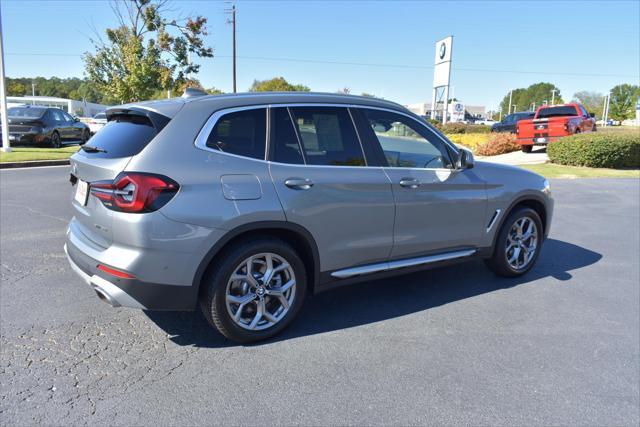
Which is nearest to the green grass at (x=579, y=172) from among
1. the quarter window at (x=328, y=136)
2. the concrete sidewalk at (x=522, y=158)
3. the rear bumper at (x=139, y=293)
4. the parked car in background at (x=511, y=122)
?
the concrete sidewalk at (x=522, y=158)

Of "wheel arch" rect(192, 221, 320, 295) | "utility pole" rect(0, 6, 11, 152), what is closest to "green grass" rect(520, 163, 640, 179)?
"wheel arch" rect(192, 221, 320, 295)

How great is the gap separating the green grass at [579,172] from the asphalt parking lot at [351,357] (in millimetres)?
10110

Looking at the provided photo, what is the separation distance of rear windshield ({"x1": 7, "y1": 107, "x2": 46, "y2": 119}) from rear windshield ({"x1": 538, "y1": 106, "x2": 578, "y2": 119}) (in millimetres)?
20080

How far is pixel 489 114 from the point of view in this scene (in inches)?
6457

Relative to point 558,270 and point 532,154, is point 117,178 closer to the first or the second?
point 558,270

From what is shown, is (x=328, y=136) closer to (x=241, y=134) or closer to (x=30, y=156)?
(x=241, y=134)

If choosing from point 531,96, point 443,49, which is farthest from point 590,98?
point 443,49

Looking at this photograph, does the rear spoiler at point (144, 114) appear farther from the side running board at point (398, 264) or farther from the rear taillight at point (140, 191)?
the side running board at point (398, 264)

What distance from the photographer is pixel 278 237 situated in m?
3.59

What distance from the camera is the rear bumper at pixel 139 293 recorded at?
3.11 metres

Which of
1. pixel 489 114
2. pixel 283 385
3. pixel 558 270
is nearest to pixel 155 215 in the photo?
pixel 283 385

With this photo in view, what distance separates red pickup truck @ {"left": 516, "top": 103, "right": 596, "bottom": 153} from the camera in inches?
754

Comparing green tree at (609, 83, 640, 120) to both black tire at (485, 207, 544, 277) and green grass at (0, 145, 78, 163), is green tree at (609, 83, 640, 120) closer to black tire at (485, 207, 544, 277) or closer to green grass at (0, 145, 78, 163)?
green grass at (0, 145, 78, 163)

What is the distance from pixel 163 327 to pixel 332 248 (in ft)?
4.82
